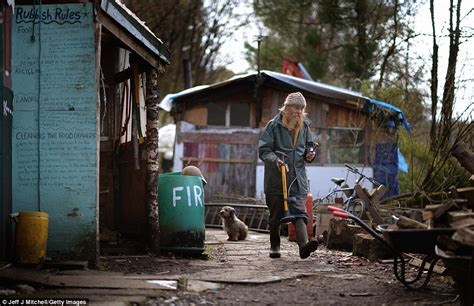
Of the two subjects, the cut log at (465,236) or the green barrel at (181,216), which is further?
the green barrel at (181,216)

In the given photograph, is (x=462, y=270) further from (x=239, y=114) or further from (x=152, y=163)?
(x=239, y=114)

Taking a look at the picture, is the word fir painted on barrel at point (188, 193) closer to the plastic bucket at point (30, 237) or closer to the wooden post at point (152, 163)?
the wooden post at point (152, 163)

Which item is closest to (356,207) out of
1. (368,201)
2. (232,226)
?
(368,201)

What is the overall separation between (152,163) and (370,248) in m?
3.06

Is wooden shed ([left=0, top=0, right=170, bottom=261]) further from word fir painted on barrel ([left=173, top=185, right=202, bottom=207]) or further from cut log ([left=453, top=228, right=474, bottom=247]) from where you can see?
cut log ([left=453, top=228, right=474, bottom=247])

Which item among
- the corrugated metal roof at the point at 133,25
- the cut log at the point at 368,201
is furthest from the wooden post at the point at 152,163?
Answer: the cut log at the point at 368,201

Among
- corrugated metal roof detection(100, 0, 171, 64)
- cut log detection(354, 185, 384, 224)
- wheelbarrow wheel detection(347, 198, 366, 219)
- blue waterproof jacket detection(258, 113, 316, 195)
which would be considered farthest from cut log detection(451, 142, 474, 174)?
corrugated metal roof detection(100, 0, 171, 64)

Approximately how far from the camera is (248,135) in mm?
19609

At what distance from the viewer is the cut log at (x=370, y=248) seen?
8664mm

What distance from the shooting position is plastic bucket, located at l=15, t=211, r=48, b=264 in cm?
683

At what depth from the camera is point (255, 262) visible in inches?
341

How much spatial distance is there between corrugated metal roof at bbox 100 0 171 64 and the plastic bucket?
2.39 meters

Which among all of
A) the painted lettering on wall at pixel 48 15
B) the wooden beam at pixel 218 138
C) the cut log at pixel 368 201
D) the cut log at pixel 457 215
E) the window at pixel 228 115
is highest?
the painted lettering on wall at pixel 48 15

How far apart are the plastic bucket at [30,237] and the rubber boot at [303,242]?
3.03m
